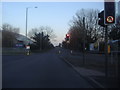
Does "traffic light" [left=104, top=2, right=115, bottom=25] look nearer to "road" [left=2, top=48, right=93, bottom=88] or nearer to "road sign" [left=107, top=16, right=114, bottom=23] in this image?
"road sign" [left=107, top=16, right=114, bottom=23]

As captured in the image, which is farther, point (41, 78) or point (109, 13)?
point (41, 78)

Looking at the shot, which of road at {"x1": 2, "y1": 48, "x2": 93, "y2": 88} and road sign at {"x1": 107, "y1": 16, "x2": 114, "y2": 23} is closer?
road at {"x1": 2, "y1": 48, "x2": 93, "y2": 88}

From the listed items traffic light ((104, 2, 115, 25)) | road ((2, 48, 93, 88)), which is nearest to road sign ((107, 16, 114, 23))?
traffic light ((104, 2, 115, 25))

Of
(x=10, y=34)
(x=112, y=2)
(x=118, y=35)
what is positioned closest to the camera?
(x=112, y=2)

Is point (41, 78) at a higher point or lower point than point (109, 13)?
lower

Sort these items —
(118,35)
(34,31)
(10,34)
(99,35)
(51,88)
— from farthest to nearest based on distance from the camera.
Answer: (34,31) → (10,34) → (99,35) → (118,35) → (51,88)

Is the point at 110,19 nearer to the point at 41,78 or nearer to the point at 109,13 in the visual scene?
the point at 109,13

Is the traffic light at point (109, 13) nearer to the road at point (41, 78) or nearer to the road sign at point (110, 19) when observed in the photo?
the road sign at point (110, 19)

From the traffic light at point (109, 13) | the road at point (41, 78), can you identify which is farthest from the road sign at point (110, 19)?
the road at point (41, 78)

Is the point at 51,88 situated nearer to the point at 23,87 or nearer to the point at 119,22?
the point at 23,87

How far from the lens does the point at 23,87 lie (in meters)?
9.47

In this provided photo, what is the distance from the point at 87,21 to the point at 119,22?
57.6ft

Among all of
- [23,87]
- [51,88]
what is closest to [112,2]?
[51,88]

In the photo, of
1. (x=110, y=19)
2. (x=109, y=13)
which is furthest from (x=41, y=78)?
(x=109, y=13)
